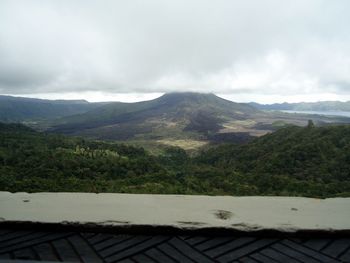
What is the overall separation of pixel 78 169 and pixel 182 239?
2734cm

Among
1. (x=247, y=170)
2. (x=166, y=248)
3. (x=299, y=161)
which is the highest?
(x=166, y=248)

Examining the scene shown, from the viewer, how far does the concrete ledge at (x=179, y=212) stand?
251 centimetres

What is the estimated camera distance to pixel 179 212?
280 cm

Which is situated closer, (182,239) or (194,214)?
(182,239)

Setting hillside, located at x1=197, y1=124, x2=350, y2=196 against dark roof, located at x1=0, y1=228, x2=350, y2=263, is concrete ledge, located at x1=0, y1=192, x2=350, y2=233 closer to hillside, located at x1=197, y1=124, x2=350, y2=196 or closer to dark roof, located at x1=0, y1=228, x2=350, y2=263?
dark roof, located at x1=0, y1=228, x2=350, y2=263

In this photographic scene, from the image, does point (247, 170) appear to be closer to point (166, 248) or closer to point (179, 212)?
point (179, 212)

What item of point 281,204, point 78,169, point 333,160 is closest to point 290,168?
point 333,160

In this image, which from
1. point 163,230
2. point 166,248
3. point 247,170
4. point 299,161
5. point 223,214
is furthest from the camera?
point 247,170

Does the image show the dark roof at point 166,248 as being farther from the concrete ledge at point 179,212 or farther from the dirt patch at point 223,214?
the dirt patch at point 223,214

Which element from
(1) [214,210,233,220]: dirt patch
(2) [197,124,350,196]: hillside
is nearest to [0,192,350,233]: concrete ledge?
(1) [214,210,233,220]: dirt patch

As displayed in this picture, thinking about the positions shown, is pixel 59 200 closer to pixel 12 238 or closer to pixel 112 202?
pixel 112 202

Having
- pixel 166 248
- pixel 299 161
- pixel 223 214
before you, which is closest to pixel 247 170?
pixel 299 161

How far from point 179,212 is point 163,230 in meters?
0.31

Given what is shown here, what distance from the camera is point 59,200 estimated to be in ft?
10.5
